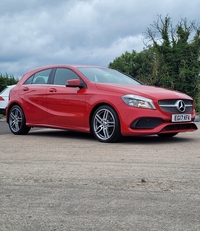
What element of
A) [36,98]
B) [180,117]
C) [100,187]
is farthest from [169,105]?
[100,187]

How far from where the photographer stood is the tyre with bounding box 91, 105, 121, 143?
337 inches

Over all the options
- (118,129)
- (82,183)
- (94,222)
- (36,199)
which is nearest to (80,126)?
(118,129)

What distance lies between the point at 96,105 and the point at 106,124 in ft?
1.35

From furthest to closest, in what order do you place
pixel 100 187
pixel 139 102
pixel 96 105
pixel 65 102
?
1. pixel 65 102
2. pixel 96 105
3. pixel 139 102
4. pixel 100 187

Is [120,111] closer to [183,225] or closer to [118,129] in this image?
[118,129]

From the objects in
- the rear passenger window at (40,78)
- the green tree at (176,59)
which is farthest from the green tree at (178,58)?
the rear passenger window at (40,78)

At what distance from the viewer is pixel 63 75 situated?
389 inches

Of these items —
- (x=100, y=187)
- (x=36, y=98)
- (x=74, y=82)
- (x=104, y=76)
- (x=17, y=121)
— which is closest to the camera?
(x=100, y=187)

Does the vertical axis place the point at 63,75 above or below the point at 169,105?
above

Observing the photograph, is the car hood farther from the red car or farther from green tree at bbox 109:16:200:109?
green tree at bbox 109:16:200:109

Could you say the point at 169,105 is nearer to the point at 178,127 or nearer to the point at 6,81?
the point at 178,127

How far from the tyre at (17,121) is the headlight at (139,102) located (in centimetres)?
290

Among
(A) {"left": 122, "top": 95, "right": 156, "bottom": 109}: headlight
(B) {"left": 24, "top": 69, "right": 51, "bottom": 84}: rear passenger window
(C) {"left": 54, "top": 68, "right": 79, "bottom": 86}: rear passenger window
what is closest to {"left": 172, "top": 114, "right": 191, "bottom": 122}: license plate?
(A) {"left": 122, "top": 95, "right": 156, "bottom": 109}: headlight

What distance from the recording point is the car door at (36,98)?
1005 cm
